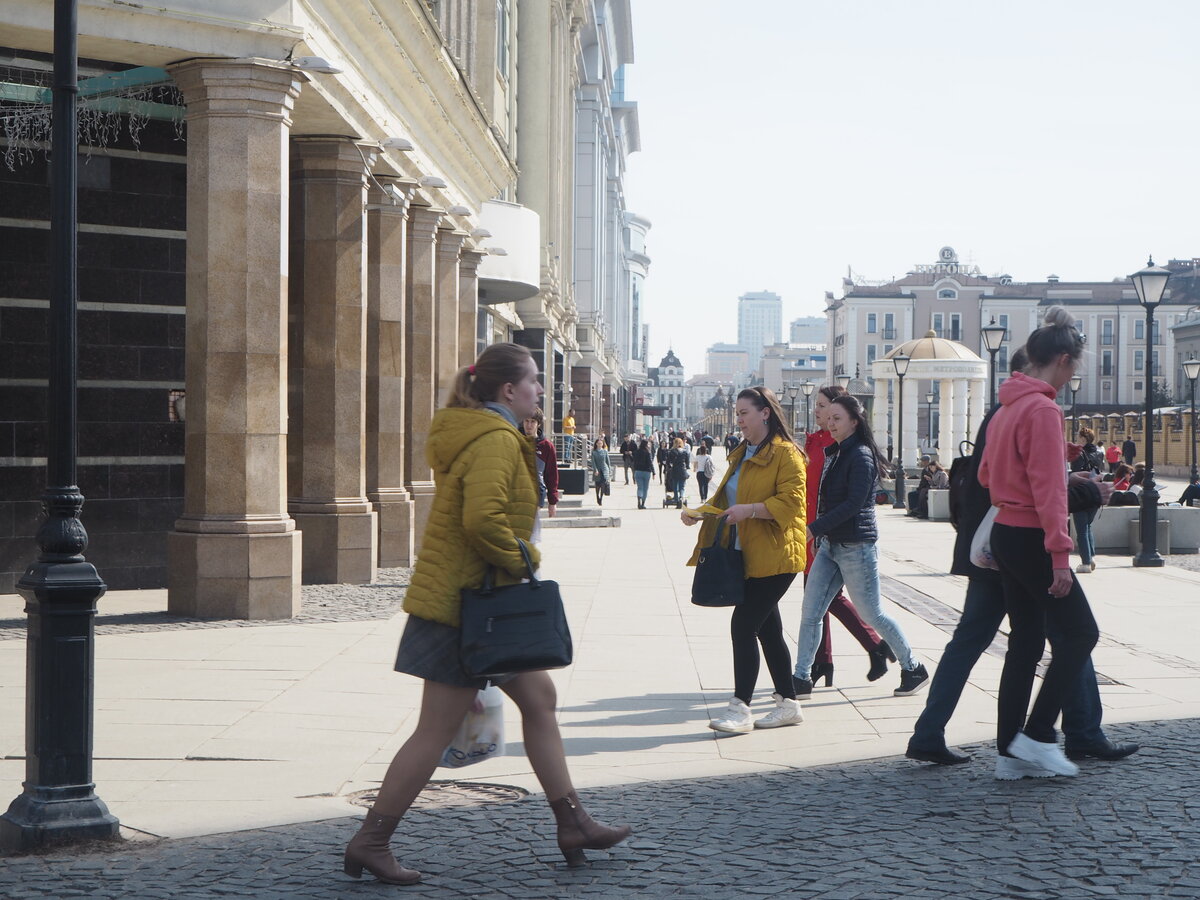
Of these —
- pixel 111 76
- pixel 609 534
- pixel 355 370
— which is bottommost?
pixel 609 534

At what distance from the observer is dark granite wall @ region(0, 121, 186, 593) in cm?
1319

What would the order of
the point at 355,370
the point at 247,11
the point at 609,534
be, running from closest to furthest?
the point at 247,11 → the point at 355,370 → the point at 609,534

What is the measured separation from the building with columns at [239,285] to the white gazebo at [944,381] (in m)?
27.0

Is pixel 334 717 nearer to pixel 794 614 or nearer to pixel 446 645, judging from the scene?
pixel 446 645

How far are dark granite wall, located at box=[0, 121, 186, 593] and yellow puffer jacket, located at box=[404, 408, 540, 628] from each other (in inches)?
372

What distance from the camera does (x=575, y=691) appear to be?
8.80 m

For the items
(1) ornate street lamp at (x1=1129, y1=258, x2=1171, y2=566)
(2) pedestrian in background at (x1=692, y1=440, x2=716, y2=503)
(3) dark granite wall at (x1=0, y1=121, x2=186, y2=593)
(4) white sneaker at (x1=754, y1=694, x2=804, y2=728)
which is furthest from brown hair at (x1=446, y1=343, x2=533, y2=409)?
(2) pedestrian in background at (x1=692, y1=440, x2=716, y2=503)

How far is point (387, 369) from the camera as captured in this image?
16.8 meters

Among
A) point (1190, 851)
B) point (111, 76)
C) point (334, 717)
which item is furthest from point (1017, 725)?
point (111, 76)

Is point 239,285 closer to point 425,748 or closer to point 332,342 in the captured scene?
point 332,342

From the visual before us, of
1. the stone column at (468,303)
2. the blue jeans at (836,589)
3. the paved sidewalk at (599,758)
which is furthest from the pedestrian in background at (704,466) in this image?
the blue jeans at (836,589)

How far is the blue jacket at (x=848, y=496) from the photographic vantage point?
8.13 meters

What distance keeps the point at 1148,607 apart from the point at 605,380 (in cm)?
7853

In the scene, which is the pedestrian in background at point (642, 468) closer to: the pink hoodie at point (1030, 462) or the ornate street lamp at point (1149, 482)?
the ornate street lamp at point (1149, 482)
